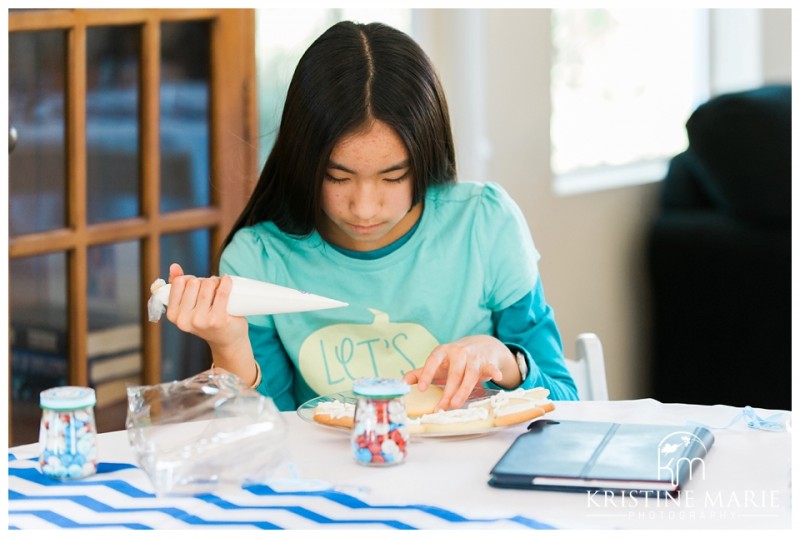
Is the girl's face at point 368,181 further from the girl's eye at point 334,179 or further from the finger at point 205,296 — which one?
the finger at point 205,296

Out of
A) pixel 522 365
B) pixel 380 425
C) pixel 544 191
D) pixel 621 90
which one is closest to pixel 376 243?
pixel 522 365

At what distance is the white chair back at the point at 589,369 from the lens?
60.1 inches

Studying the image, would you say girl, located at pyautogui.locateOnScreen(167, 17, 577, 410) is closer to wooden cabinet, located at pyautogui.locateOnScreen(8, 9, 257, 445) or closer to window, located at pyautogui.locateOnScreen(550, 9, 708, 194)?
wooden cabinet, located at pyautogui.locateOnScreen(8, 9, 257, 445)

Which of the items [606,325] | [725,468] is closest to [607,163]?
[606,325]

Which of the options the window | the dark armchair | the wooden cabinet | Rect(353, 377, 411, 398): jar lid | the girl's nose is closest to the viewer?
Rect(353, 377, 411, 398): jar lid

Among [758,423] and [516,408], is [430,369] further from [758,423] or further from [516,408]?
[758,423]

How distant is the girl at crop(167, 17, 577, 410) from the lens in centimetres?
132

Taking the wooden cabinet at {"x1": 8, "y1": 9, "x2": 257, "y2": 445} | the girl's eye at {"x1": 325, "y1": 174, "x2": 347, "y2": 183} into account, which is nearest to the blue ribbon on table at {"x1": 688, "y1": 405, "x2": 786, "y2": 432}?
the girl's eye at {"x1": 325, "y1": 174, "x2": 347, "y2": 183}

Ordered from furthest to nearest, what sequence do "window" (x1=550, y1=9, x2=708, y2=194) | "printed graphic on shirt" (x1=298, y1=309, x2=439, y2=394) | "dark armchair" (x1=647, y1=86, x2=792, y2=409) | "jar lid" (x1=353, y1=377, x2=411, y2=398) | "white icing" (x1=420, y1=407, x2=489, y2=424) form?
1. "window" (x1=550, y1=9, x2=708, y2=194)
2. "dark armchair" (x1=647, y1=86, x2=792, y2=409)
3. "printed graphic on shirt" (x1=298, y1=309, x2=439, y2=394)
4. "white icing" (x1=420, y1=407, x2=489, y2=424)
5. "jar lid" (x1=353, y1=377, x2=411, y2=398)

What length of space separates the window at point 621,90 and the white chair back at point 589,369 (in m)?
1.26

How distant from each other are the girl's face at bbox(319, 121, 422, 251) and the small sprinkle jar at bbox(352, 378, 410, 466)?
334mm

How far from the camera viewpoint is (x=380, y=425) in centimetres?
102

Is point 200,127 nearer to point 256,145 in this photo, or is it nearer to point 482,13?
point 256,145

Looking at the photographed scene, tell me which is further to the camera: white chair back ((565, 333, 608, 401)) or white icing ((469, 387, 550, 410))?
white chair back ((565, 333, 608, 401))
